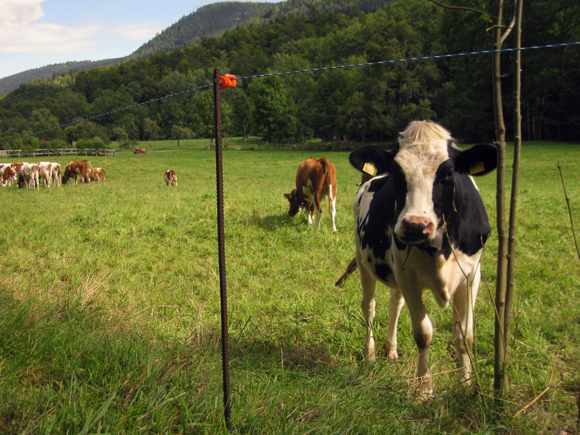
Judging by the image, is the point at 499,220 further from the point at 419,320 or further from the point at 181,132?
the point at 181,132

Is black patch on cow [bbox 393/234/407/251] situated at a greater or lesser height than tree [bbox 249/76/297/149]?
lesser

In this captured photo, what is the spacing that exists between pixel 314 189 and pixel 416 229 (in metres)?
7.08

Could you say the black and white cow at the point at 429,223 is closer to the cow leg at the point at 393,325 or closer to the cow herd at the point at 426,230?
the cow herd at the point at 426,230

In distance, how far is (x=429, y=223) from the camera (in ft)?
7.30

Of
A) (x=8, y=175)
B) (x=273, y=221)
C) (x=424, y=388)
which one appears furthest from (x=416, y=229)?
(x=8, y=175)

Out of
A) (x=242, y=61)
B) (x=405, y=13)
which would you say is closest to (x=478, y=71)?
(x=405, y=13)

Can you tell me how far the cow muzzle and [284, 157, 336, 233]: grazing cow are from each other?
6615 mm

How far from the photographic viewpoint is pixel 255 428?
179 centimetres

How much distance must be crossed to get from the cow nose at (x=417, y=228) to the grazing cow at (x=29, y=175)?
23120 mm

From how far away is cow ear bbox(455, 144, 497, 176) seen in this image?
2.53 meters

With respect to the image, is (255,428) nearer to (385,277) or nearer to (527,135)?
(385,277)

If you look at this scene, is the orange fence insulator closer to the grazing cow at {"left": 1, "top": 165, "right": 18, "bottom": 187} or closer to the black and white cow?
the black and white cow

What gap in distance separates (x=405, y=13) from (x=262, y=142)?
95.4ft

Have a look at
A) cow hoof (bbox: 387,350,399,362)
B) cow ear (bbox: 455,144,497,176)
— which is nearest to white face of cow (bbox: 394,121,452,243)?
cow ear (bbox: 455,144,497,176)
